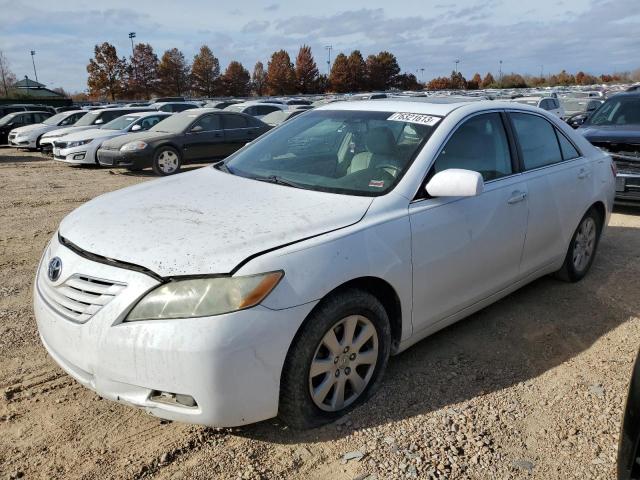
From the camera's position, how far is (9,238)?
657 cm

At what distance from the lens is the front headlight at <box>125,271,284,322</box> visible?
2.34 m

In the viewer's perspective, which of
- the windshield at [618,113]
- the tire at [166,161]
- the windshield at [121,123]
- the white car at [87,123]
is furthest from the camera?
the white car at [87,123]

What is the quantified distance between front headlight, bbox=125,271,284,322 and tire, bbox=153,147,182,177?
411 inches

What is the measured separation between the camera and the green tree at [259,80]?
81062 mm

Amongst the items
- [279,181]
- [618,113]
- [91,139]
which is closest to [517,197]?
[279,181]

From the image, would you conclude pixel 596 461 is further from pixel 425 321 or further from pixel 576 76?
pixel 576 76

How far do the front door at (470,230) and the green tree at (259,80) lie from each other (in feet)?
258

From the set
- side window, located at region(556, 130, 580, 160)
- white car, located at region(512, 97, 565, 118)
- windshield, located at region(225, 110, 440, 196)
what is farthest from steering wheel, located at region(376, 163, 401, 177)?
white car, located at region(512, 97, 565, 118)

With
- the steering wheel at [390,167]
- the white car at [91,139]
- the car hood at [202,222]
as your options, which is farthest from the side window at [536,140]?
the white car at [91,139]

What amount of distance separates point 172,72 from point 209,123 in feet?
198

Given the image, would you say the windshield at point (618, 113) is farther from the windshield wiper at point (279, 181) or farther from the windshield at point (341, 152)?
the windshield wiper at point (279, 181)

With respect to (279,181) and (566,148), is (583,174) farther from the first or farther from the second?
(279,181)

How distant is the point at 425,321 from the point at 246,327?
131cm

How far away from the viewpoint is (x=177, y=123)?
13344mm
